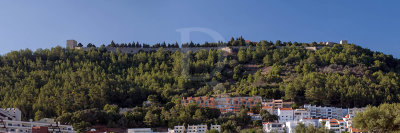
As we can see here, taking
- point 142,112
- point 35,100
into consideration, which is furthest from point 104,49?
point 142,112

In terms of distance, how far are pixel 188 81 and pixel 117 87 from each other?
691 cm

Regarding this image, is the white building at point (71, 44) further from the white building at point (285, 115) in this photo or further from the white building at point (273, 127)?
the white building at point (273, 127)

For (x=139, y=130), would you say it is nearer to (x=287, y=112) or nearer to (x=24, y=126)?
(x=24, y=126)

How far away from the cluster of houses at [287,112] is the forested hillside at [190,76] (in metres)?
1.93

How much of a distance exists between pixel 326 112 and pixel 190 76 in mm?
16005

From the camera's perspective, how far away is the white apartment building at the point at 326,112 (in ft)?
126

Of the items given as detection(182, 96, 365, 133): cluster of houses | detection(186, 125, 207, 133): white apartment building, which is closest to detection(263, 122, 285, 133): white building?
detection(182, 96, 365, 133): cluster of houses

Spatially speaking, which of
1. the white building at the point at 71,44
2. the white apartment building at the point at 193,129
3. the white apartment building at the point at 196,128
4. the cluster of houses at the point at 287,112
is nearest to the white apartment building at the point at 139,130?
the white apartment building at the point at 193,129

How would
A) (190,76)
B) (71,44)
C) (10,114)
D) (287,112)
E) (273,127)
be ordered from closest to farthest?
1. (10,114)
2. (273,127)
3. (287,112)
4. (190,76)
5. (71,44)

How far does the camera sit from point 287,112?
37312 mm

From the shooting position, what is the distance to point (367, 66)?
51312 millimetres

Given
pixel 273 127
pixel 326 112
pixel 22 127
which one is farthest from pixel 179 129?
pixel 326 112

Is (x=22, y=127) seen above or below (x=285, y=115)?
above

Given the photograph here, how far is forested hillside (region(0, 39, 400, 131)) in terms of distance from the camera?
41.2 metres
